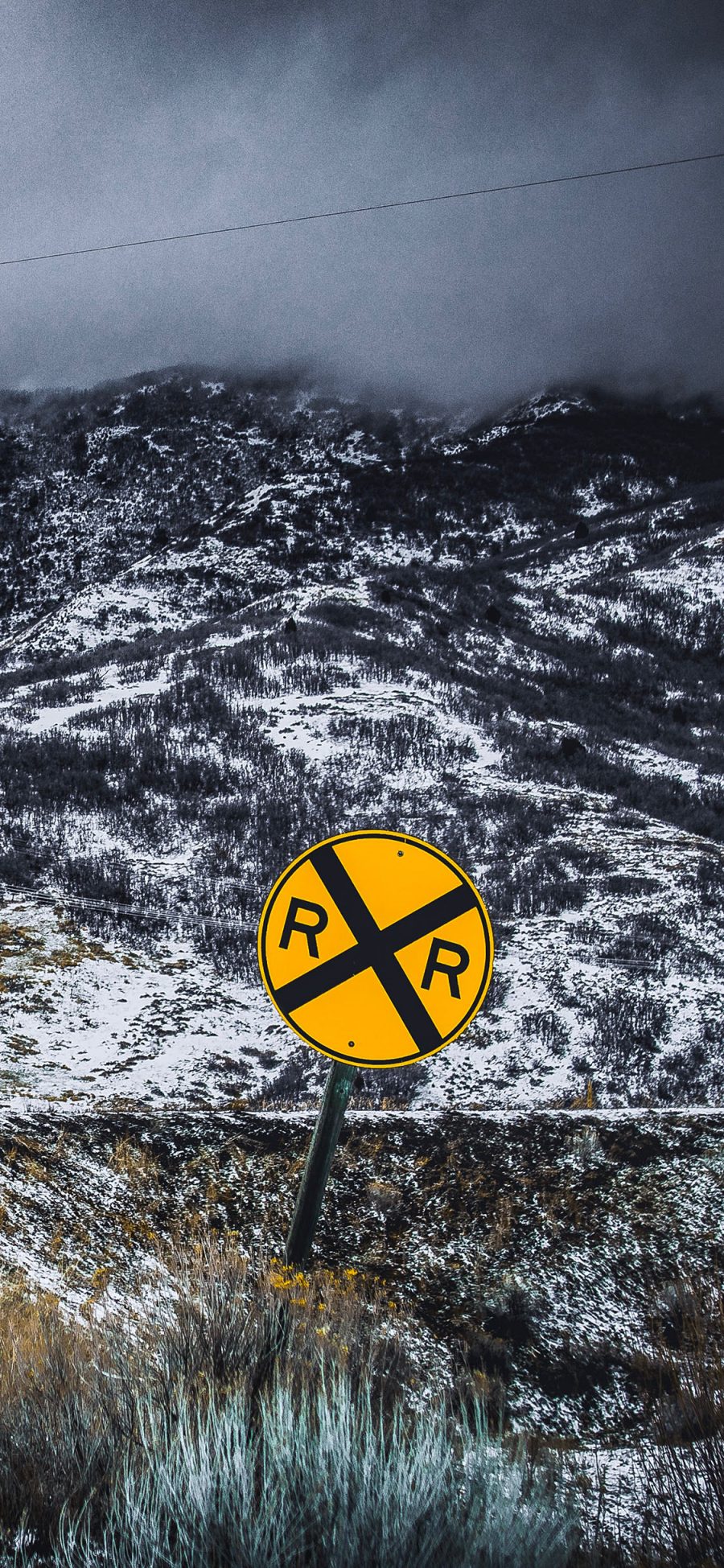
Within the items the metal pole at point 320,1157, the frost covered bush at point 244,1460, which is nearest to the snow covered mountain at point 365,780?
the metal pole at point 320,1157

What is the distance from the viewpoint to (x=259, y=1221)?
4.94 metres

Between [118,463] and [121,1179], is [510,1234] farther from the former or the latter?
[118,463]

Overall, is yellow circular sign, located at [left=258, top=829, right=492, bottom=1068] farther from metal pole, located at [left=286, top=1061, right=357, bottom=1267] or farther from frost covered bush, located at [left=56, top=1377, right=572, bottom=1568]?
frost covered bush, located at [left=56, top=1377, right=572, bottom=1568]

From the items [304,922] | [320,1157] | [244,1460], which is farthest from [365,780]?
[244,1460]

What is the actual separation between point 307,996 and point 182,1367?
3.92 ft

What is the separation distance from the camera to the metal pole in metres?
2.71

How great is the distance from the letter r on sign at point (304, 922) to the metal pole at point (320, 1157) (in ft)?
1.25

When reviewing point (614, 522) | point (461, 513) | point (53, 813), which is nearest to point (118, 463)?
point (461, 513)

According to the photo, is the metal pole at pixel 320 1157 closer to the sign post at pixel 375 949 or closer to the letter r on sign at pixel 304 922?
the sign post at pixel 375 949

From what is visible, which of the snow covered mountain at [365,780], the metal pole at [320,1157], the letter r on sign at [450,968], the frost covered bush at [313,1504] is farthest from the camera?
the snow covered mountain at [365,780]

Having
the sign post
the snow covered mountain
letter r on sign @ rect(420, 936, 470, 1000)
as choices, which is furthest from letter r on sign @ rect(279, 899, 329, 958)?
the snow covered mountain

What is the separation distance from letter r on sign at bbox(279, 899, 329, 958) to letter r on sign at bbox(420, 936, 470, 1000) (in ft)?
1.02

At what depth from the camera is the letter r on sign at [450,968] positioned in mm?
2484

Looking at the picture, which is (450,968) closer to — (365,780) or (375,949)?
(375,949)
